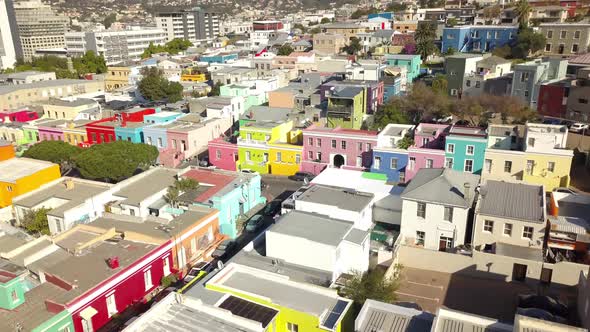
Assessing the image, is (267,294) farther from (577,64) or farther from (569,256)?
(577,64)

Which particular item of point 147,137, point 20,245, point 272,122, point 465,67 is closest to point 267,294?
point 20,245

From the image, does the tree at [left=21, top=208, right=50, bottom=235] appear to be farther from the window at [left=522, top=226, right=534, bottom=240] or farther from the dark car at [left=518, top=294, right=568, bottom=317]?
the window at [left=522, top=226, right=534, bottom=240]

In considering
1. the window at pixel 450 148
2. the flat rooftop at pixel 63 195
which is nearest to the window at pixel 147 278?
the flat rooftop at pixel 63 195

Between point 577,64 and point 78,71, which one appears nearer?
point 577,64

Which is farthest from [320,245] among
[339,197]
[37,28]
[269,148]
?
[37,28]

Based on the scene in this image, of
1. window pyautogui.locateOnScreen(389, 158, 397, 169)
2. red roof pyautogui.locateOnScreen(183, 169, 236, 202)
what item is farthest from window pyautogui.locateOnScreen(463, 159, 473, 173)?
red roof pyautogui.locateOnScreen(183, 169, 236, 202)

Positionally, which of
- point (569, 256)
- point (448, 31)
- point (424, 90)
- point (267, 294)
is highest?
point (448, 31)
